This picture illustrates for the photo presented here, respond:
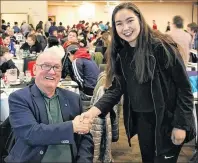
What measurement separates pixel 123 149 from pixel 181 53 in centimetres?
244

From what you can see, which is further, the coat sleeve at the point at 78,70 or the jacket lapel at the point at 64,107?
the coat sleeve at the point at 78,70

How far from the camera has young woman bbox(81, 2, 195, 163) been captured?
1.85 meters

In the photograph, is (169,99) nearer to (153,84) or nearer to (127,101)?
(153,84)

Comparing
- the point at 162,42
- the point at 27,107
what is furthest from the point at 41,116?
the point at 162,42

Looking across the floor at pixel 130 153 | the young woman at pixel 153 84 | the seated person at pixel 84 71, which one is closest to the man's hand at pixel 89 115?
the young woman at pixel 153 84

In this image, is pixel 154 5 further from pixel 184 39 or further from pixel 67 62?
pixel 67 62

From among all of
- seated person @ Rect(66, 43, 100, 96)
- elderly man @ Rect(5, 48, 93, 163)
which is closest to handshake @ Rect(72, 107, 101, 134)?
elderly man @ Rect(5, 48, 93, 163)

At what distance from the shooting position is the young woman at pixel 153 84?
72.7 inches

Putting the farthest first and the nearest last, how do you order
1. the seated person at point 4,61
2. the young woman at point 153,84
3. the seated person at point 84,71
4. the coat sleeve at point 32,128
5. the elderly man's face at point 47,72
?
the seated person at point 4,61 → the seated person at point 84,71 → the elderly man's face at point 47,72 → the young woman at point 153,84 → the coat sleeve at point 32,128

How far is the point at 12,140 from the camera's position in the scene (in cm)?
199

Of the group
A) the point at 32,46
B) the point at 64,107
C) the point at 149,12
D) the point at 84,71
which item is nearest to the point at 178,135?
the point at 64,107

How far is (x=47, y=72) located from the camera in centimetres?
195

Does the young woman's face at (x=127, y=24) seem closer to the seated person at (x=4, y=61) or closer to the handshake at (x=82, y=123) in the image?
the handshake at (x=82, y=123)

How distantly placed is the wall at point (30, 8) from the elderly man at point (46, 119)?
16.8m
